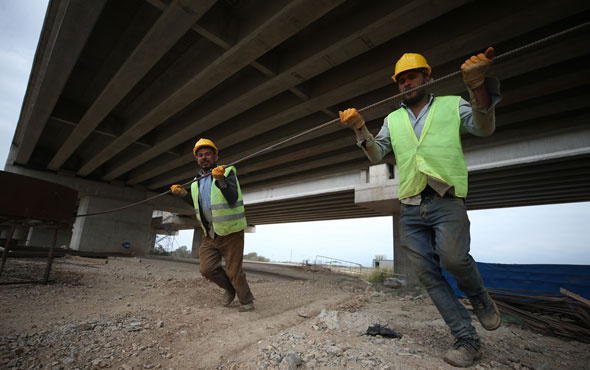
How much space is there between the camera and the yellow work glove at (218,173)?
3.22 m

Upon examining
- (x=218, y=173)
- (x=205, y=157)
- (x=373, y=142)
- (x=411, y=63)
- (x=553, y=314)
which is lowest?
(x=553, y=314)

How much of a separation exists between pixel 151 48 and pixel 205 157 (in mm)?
2657

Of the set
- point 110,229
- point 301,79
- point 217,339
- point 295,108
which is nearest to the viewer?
point 217,339

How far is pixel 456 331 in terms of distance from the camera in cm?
200

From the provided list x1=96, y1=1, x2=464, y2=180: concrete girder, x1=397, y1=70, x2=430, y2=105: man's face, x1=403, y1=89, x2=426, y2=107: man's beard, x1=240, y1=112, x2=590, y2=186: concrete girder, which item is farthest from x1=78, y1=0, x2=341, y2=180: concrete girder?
x1=240, y1=112, x2=590, y2=186: concrete girder

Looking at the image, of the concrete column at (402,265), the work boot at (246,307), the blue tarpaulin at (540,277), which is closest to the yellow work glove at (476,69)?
the work boot at (246,307)

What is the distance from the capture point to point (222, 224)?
344 cm

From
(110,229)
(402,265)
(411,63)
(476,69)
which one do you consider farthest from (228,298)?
(110,229)

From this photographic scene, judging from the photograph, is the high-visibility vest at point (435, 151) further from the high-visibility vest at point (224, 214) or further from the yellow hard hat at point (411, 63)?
the high-visibility vest at point (224, 214)

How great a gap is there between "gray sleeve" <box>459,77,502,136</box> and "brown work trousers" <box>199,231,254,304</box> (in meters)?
2.73

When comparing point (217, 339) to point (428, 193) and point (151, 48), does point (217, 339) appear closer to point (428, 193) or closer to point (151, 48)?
point (428, 193)

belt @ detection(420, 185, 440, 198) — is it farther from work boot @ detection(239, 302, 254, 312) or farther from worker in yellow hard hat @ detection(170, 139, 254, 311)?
work boot @ detection(239, 302, 254, 312)

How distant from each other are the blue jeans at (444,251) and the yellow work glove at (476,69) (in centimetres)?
80

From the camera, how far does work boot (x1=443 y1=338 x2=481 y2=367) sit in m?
1.84
